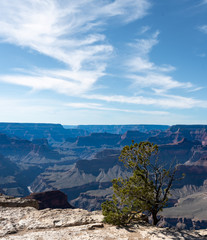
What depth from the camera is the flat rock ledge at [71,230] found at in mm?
10742

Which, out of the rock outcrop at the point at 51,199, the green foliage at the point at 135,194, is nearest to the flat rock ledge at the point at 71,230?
the green foliage at the point at 135,194

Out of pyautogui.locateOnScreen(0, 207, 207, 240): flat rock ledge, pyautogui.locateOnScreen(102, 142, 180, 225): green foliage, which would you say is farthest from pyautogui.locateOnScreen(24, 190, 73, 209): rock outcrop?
pyautogui.locateOnScreen(102, 142, 180, 225): green foliage

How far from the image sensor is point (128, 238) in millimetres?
10633

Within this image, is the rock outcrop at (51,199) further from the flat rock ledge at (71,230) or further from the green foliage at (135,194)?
the green foliage at (135,194)

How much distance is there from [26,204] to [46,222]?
7210mm

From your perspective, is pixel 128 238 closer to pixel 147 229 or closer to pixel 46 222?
pixel 147 229

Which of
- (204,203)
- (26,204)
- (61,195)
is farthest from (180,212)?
(26,204)

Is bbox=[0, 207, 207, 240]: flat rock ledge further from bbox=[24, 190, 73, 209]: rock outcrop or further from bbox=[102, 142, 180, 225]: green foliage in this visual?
bbox=[24, 190, 73, 209]: rock outcrop

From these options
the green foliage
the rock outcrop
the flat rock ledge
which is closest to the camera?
the flat rock ledge

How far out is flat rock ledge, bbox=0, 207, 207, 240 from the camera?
1074cm

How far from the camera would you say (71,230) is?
11680mm

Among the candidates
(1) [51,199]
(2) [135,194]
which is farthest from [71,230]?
(1) [51,199]

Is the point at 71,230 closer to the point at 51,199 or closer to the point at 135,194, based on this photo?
the point at 135,194

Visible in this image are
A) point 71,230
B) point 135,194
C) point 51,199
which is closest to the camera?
point 71,230
